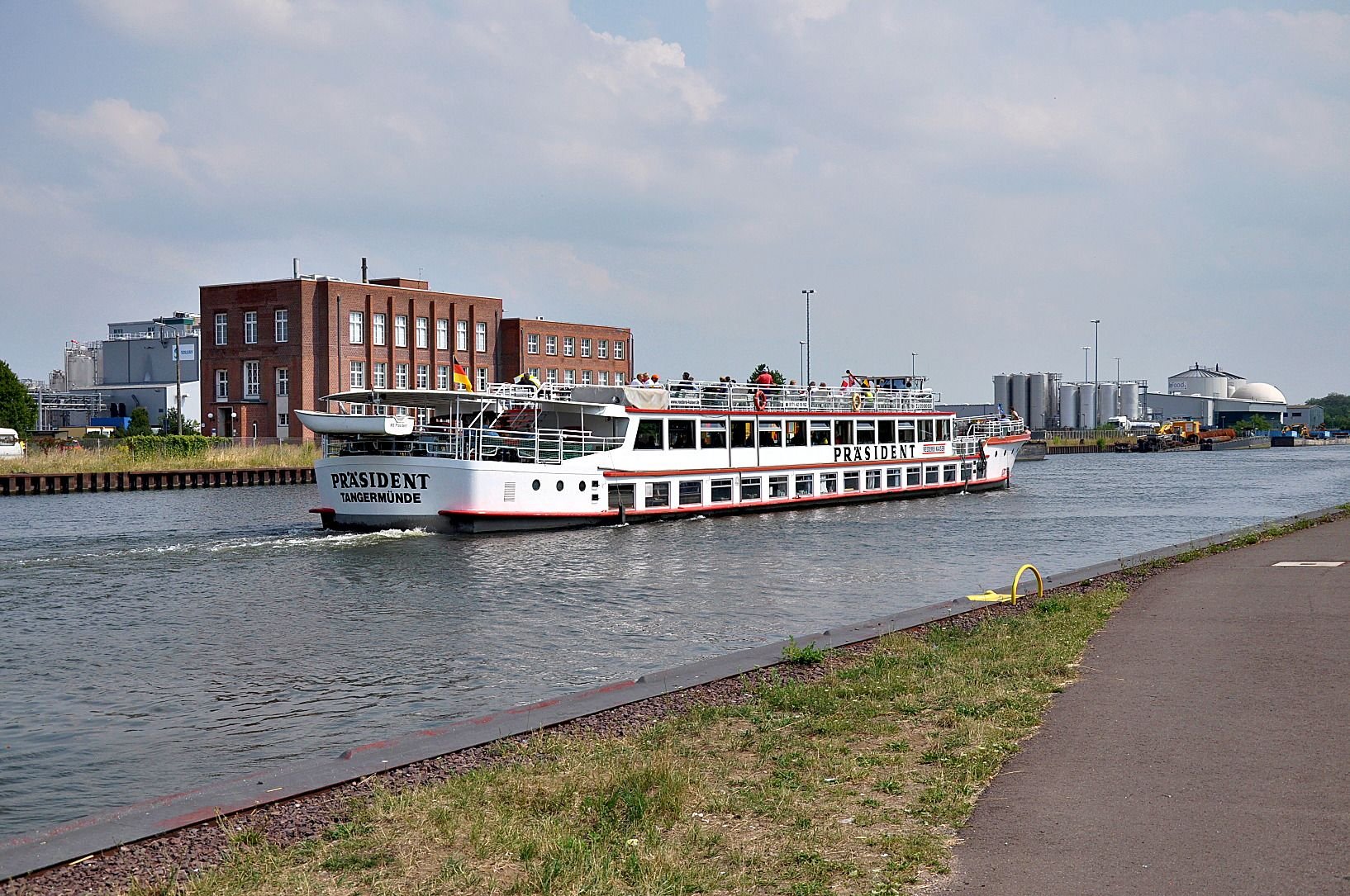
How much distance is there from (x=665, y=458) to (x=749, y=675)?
3109 centimetres

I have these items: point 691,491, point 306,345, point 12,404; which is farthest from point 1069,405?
point 691,491

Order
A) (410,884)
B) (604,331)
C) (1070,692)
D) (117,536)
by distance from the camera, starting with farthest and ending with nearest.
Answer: (604,331) < (117,536) < (1070,692) < (410,884)

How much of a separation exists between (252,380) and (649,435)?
188 feet

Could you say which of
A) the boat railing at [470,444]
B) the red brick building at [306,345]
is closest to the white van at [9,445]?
the red brick building at [306,345]

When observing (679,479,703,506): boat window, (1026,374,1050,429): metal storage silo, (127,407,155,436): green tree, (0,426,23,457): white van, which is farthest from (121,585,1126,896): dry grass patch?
(1026,374,1050,429): metal storage silo

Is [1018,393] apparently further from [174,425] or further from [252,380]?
[252,380]

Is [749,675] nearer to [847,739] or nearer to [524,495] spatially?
[847,739]

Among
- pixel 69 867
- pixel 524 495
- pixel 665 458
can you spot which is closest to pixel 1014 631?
pixel 69 867

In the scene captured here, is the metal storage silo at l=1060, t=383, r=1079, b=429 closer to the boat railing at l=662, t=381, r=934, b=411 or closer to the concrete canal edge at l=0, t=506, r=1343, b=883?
the boat railing at l=662, t=381, r=934, b=411

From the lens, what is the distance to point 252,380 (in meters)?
91.9

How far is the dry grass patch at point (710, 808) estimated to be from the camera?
716cm

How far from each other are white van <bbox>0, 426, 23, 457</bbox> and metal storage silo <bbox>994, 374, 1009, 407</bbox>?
486 feet

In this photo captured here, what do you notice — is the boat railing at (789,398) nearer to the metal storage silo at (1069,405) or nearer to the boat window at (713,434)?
the boat window at (713,434)

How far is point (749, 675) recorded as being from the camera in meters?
13.4
